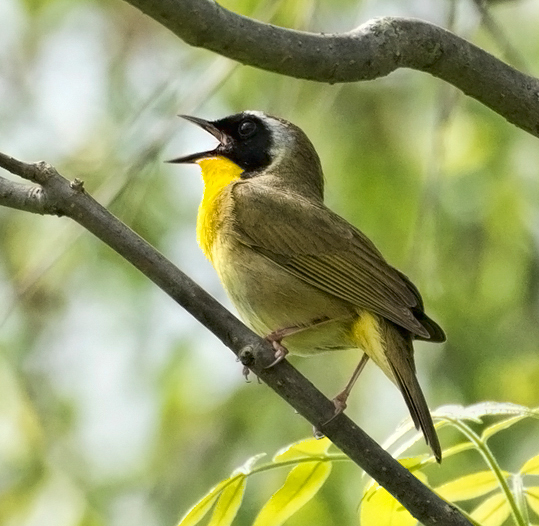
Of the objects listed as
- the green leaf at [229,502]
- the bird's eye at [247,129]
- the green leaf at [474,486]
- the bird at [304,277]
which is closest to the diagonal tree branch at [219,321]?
the green leaf at [474,486]

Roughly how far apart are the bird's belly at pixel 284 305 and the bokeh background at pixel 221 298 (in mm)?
646

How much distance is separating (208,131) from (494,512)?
268cm

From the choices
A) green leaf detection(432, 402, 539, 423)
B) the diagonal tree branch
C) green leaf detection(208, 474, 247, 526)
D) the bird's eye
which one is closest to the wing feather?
the bird's eye

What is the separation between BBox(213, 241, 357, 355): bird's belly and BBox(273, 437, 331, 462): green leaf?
124 centimetres

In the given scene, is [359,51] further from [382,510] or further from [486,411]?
[382,510]

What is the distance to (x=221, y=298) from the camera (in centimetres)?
486

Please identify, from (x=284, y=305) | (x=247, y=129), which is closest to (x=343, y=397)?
(x=284, y=305)

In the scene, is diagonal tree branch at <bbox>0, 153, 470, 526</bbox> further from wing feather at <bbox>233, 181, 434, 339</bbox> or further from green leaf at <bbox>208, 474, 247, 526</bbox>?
wing feather at <bbox>233, 181, 434, 339</bbox>

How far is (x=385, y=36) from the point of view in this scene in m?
2.57

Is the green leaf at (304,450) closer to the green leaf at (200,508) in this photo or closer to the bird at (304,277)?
the green leaf at (200,508)

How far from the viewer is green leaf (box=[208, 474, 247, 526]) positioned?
2242 millimetres

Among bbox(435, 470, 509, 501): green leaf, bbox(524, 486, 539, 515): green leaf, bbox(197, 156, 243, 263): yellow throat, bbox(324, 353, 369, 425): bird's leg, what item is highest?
bbox(197, 156, 243, 263): yellow throat

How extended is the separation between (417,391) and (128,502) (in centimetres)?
252

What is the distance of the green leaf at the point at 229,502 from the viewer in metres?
2.24
